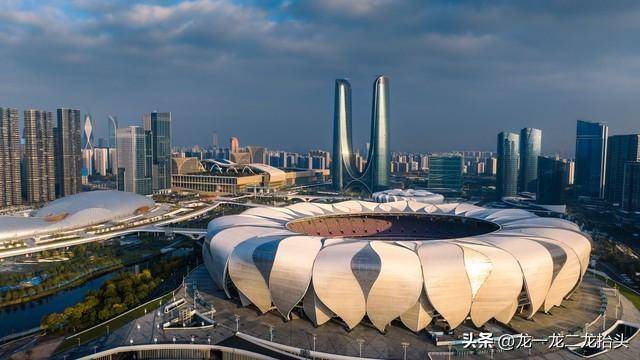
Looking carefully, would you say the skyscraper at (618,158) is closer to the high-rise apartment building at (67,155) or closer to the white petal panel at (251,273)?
the white petal panel at (251,273)

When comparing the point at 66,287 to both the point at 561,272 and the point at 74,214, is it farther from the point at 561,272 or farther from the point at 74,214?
the point at 561,272

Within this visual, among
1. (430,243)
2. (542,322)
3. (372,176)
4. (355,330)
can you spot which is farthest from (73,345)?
(372,176)

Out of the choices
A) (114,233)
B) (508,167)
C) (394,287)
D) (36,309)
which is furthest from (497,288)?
(508,167)

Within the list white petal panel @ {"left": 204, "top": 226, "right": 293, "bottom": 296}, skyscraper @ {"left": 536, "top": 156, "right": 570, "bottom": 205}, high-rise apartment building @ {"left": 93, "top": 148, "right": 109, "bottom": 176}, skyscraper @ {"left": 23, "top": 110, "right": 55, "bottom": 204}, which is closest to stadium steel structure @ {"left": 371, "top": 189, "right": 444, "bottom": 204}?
skyscraper @ {"left": 536, "top": 156, "right": 570, "bottom": 205}

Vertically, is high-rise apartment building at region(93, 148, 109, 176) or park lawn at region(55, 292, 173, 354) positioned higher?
high-rise apartment building at region(93, 148, 109, 176)

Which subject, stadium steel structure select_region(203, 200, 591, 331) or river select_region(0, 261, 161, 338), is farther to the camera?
river select_region(0, 261, 161, 338)

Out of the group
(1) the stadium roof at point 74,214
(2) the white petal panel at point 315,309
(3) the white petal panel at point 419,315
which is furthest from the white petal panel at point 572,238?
(1) the stadium roof at point 74,214

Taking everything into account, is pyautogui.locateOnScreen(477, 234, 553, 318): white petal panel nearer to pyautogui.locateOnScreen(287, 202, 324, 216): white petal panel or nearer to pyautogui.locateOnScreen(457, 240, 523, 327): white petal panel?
pyautogui.locateOnScreen(457, 240, 523, 327): white petal panel
